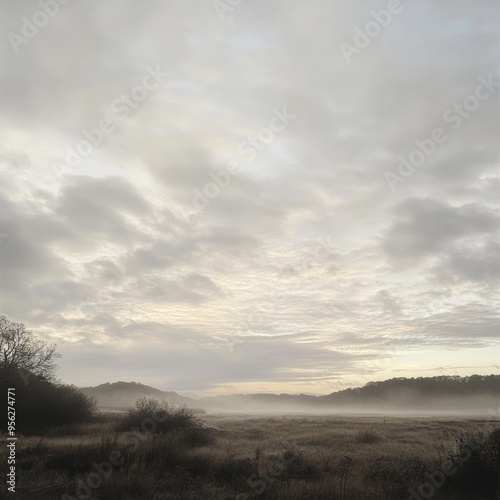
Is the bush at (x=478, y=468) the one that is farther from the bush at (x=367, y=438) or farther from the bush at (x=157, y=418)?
the bush at (x=157, y=418)

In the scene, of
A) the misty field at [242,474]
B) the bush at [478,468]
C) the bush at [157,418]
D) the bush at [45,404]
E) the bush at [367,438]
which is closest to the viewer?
the misty field at [242,474]

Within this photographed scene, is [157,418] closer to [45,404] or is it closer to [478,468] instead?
[45,404]

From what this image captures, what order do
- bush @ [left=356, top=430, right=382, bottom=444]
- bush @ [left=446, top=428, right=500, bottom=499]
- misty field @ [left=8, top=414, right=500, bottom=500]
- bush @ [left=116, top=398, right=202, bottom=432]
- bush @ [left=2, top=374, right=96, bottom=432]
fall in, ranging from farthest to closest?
bush @ [left=2, top=374, right=96, bottom=432]
bush @ [left=116, top=398, right=202, bottom=432]
bush @ [left=356, top=430, right=382, bottom=444]
bush @ [left=446, top=428, right=500, bottom=499]
misty field @ [left=8, top=414, right=500, bottom=500]

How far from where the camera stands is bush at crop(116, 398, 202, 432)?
1083 inches

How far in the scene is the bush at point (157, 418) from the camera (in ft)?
90.2

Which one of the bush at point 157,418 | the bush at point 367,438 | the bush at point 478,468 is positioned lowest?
the bush at point 367,438

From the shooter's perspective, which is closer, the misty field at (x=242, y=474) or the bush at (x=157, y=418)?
the misty field at (x=242, y=474)

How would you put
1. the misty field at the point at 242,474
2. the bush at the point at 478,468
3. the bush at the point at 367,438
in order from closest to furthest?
the misty field at the point at 242,474
the bush at the point at 478,468
the bush at the point at 367,438

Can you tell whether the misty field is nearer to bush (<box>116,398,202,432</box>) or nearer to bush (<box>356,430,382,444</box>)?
bush (<box>356,430,382,444</box>)

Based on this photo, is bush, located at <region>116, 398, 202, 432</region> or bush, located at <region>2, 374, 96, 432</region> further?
bush, located at <region>2, 374, 96, 432</region>

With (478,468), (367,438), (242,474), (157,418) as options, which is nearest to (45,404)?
(157,418)

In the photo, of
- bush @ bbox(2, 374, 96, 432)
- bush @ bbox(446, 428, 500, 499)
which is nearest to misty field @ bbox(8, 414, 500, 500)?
bush @ bbox(446, 428, 500, 499)

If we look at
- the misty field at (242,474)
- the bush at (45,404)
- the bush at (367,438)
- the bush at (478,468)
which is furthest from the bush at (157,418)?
the bush at (478,468)

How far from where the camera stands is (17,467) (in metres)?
13.7
